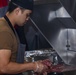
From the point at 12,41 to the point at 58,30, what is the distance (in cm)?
61

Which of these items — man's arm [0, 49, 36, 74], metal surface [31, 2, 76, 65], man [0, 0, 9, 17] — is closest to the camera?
man's arm [0, 49, 36, 74]

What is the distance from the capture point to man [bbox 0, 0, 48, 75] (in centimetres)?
103

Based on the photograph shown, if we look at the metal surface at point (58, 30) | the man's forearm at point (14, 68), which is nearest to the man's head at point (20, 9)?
the man's forearm at point (14, 68)

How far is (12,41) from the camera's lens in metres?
1.06

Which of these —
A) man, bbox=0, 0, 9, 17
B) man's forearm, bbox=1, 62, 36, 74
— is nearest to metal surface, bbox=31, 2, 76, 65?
man, bbox=0, 0, 9, 17

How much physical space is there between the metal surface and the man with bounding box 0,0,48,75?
1.22 ft

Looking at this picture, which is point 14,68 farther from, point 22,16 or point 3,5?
point 3,5

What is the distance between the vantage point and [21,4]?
1.09 metres

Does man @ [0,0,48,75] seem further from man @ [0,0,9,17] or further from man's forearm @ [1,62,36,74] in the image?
man @ [0,0,9,17]

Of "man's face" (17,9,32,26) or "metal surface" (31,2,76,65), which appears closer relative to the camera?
"man's face" (17,9,32,26)

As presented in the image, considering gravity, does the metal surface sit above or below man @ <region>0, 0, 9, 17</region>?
below

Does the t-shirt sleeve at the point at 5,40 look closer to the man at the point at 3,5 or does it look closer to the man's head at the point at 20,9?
the man's head at the point at 20,9

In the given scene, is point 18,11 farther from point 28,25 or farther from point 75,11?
point 28,25

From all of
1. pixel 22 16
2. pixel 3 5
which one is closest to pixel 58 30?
pixel 3 5
